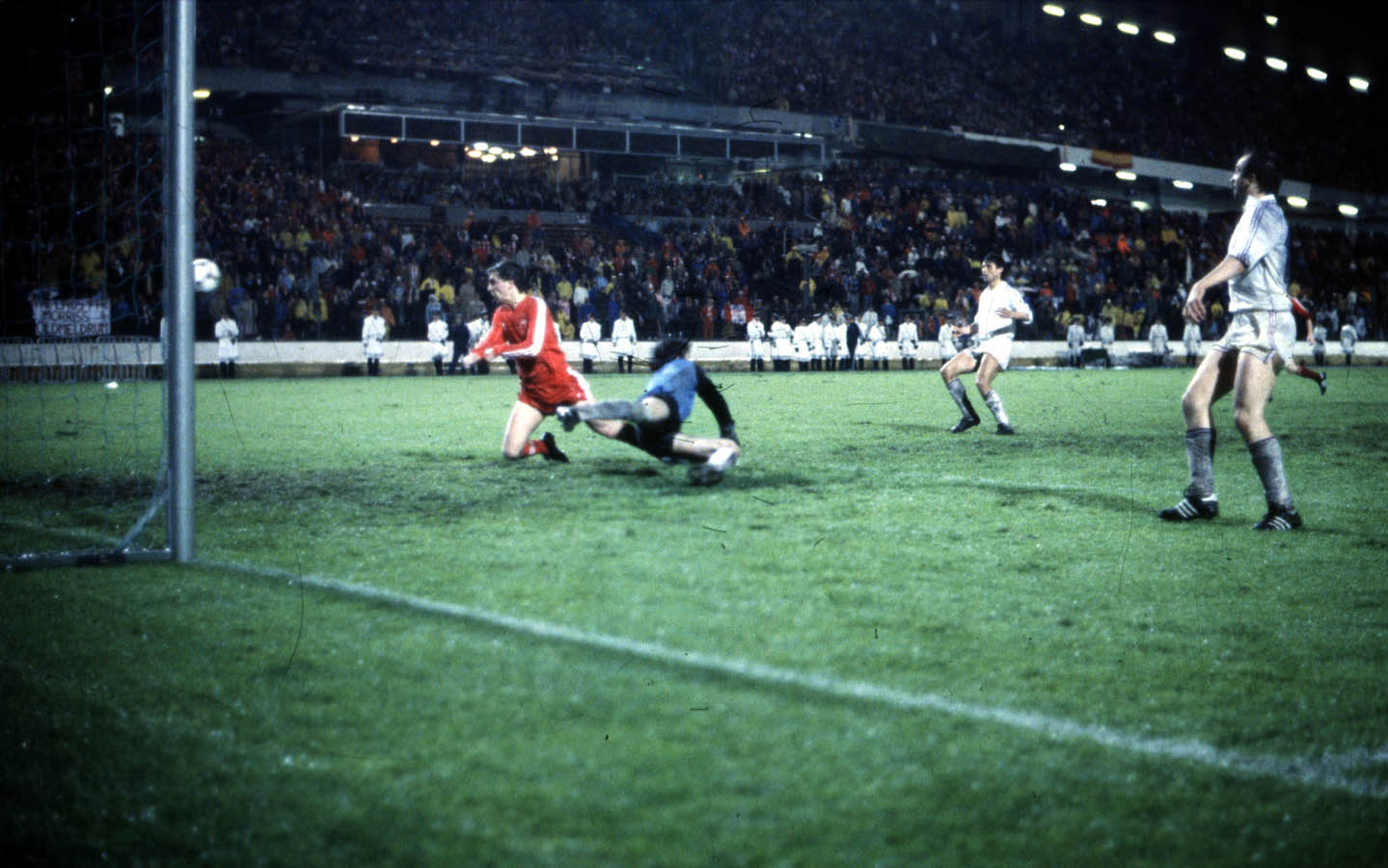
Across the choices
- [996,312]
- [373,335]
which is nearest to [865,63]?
[373,335]

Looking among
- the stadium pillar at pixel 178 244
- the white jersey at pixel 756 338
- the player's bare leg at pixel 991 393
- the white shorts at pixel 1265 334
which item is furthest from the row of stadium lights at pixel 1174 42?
the stadium pillar at pixel 178 244

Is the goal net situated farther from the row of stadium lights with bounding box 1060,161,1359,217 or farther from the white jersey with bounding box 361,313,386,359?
the row of stadium lights with bounding box 1060,161,1359,217

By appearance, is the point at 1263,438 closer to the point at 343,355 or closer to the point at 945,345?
the point at 343,355

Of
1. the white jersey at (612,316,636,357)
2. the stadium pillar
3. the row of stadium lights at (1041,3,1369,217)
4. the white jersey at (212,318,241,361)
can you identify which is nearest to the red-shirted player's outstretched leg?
the stadium pillar

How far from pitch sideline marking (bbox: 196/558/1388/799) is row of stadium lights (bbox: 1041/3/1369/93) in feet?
149

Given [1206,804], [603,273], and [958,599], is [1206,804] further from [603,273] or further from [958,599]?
[603,273]

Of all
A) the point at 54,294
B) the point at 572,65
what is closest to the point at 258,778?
the point at 54,294

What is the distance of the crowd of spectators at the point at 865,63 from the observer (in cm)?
3831

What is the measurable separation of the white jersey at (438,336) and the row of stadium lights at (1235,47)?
27792 mm

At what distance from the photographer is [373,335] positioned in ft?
91.8

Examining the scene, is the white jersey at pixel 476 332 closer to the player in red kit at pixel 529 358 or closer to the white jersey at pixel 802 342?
the white jersey at pixel 802 342

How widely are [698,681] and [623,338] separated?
27.1 m

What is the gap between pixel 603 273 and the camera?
33625 millimetres

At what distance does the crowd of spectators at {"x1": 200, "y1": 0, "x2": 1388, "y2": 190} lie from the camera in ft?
126
